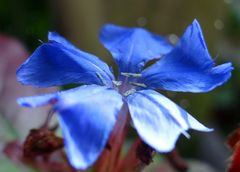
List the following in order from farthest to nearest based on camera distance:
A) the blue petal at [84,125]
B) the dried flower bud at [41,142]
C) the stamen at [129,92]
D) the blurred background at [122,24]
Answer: the blurred background at [122,24] < the dried flower bud at [41,142] < the stamen at [129,92] < the blue petal at [84,125]

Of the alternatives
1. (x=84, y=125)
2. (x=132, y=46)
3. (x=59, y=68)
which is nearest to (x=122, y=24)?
(x=132, y=46)

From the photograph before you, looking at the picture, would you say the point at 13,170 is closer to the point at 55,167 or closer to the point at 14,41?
the point at 55,167

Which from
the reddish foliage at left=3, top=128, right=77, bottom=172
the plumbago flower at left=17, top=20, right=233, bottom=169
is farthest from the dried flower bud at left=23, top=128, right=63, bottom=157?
the plumbago flower at left=17, top=20, right=233, bottom=169

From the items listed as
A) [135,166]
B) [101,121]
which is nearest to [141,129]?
[101,121]

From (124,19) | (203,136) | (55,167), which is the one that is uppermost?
(124,19)

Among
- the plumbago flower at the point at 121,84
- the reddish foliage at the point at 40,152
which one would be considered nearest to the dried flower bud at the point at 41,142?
the reddish foliage at the point at 40,152

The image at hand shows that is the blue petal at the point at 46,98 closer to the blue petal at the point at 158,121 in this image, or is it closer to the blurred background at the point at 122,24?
the blue petal at the point at 158,121

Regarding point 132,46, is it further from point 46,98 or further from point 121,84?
point 46,98
